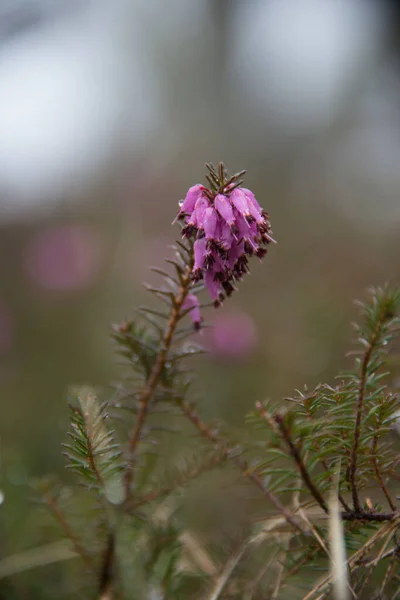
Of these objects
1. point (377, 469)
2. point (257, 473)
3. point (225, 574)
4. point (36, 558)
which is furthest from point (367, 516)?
point (36, 558)

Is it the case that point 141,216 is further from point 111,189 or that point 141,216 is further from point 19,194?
Result: point 19,194

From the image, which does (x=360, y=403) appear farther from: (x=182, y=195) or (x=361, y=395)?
(x=182, y=195)

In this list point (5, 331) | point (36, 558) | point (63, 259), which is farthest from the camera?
point (63, 259)

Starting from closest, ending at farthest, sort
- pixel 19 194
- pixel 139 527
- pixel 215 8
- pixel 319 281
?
pixel 139 527
pixel 319 281
pixel 19 194
pixel 215 8

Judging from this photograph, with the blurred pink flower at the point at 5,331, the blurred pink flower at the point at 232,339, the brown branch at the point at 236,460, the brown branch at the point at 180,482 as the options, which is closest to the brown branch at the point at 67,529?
the brown branch at the point at 180,482

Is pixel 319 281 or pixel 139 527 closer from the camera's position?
pixel 139 527

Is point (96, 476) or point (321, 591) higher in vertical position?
point (96, 476)

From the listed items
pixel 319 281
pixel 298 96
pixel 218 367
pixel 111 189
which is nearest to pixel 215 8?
pixel 298 96
